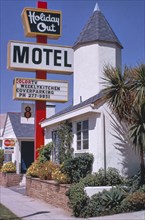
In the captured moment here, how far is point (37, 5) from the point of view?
2461 centimetres

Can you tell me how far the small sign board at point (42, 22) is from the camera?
23.9 meters

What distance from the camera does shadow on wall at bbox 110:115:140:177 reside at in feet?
51.7

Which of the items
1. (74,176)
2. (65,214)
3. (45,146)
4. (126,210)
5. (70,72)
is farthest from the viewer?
(70,72)

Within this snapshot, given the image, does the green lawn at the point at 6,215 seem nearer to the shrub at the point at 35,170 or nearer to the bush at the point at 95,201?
the bush at the point at 95,201

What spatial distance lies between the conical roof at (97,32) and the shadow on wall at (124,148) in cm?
688

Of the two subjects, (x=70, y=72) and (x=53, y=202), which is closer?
(x=53, y=202)

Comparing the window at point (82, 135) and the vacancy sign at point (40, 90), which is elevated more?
the vacancy sign at point (40, 90)

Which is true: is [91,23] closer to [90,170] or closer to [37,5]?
[37,5]

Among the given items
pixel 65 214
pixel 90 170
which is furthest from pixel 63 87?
pixel 65 214

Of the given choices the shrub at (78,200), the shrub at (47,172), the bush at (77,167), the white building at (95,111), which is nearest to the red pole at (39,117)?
the white building at (95,111)

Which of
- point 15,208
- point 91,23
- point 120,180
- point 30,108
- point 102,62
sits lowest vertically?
point 15,208

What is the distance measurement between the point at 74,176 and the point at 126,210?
10.5ft

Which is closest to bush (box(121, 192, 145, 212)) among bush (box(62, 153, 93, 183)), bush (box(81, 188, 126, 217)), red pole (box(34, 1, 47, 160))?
bush (box(81, 188, 126, 217))

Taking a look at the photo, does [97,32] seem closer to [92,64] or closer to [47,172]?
[92,64]
